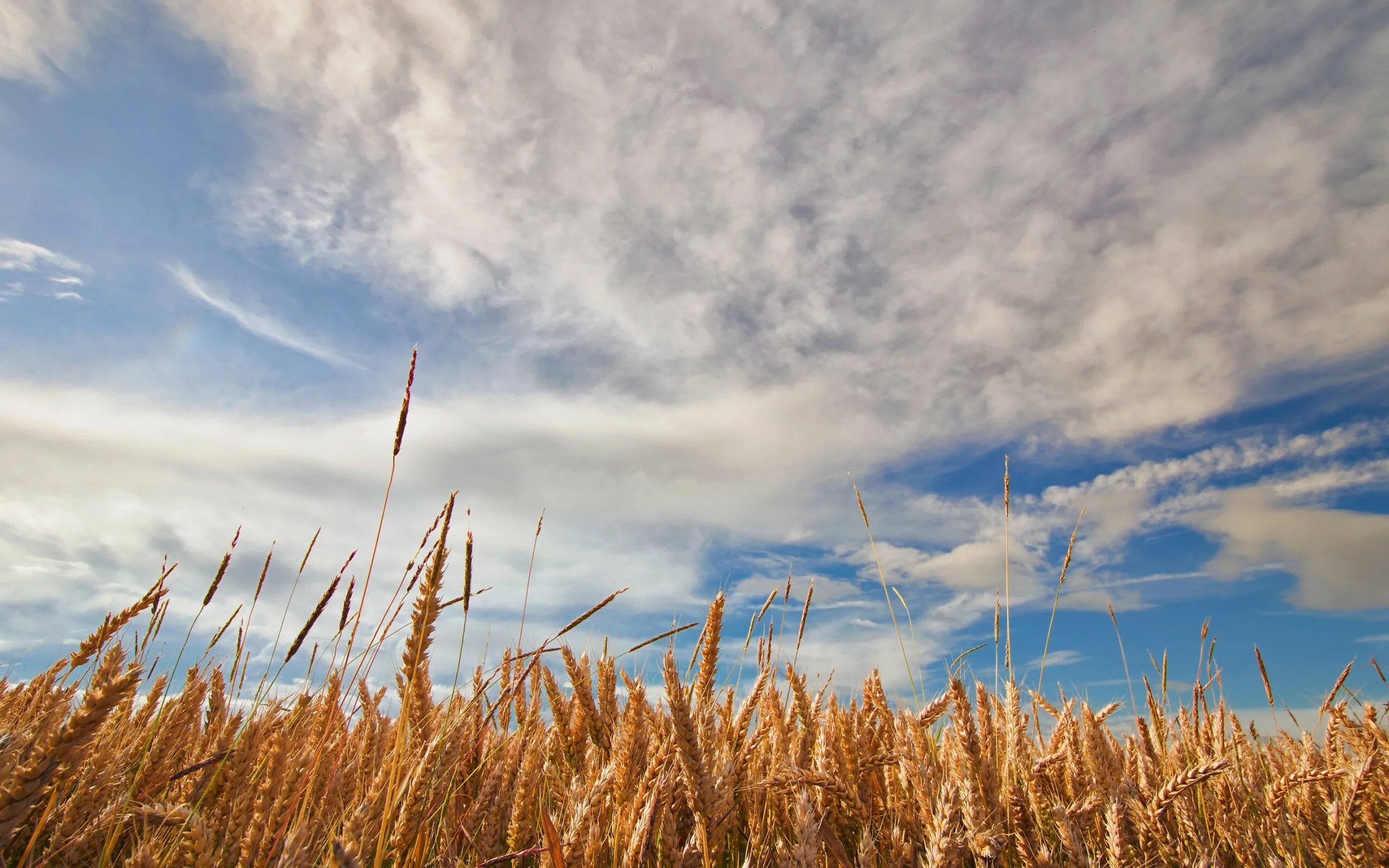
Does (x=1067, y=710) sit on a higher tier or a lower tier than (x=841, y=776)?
higher

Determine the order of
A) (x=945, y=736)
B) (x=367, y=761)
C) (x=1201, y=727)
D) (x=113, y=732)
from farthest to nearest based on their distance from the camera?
(x=1201, y=727) < (x=945, y=736) < (x=367, y=761) < (x=113, y=732)

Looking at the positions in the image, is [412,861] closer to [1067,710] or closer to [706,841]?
[706,841]

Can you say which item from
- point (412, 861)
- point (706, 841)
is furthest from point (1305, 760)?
point (412, 861)

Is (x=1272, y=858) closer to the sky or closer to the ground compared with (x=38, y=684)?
closer to the ground

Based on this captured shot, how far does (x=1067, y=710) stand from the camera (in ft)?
14.6

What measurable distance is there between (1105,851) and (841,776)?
126 cm

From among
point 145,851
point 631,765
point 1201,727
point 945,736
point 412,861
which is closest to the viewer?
point 145,851

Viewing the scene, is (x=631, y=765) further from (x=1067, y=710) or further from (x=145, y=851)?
(x=1067, y=710)

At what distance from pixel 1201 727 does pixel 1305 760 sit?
175 centimetres

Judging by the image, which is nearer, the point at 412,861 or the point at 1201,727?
the point at 412,861

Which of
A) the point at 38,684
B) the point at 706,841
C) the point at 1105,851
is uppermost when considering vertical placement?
the point at 38,684

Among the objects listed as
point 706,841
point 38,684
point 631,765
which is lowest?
point 706,841

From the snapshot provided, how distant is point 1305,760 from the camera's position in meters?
3.46

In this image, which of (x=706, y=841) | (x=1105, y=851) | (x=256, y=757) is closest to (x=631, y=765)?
(x=706, y=841)
